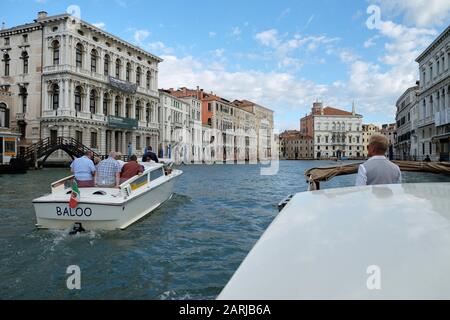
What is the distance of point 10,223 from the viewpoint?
7309 millimetres

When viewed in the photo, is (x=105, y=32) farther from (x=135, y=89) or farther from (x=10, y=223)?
(x=10, y=223)

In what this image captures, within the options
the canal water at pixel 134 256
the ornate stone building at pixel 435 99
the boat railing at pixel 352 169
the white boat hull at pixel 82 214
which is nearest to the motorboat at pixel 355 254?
the canal water at pixel 134 256

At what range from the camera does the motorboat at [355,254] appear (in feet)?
4.25

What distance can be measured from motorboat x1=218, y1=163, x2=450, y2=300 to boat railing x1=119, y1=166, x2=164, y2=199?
17.5ft

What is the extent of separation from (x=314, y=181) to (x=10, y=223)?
229 inches

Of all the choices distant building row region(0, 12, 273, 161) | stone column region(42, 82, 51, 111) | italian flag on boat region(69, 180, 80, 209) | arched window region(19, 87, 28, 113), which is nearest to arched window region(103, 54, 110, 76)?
distant building row region(0, 12, 273, 161)

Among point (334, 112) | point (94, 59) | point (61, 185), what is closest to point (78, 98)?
point (94, 59)

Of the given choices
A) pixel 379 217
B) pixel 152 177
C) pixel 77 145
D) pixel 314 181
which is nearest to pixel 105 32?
pixel 77 145

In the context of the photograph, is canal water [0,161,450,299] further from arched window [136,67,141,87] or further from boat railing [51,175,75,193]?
arched window [136,67,141,87]

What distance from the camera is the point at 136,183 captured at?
7.73m

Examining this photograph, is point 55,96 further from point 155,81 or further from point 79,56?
point 155,81

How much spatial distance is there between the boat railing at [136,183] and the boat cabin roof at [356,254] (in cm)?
536

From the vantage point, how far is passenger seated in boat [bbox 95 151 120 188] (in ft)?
25.1

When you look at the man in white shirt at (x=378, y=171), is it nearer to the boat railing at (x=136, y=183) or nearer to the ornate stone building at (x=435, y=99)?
the boat railing at (x=136, y=183)
